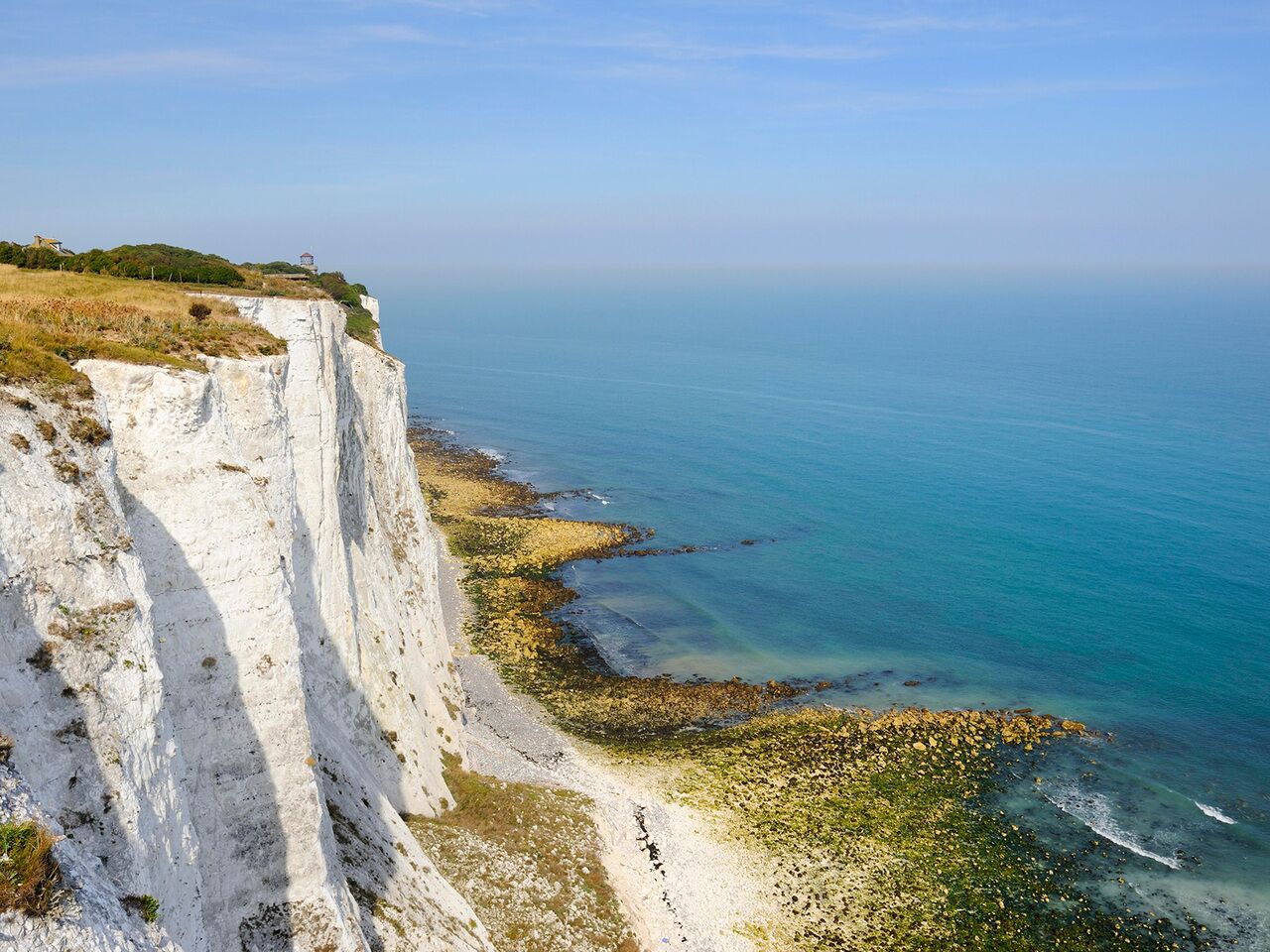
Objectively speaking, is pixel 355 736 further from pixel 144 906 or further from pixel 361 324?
pixel 361 324

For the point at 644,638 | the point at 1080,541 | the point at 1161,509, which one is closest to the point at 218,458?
the point at 644,638

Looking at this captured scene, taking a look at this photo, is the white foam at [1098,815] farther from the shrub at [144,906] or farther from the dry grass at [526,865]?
the shrub at [144,906]

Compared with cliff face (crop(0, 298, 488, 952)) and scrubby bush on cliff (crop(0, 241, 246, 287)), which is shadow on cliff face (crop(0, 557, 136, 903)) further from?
scrubby bush on cliff (crop(0, 241, 246, 287))

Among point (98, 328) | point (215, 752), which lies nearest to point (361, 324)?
point (98, 328)

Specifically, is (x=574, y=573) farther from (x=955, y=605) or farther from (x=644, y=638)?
(x=955, y=605)

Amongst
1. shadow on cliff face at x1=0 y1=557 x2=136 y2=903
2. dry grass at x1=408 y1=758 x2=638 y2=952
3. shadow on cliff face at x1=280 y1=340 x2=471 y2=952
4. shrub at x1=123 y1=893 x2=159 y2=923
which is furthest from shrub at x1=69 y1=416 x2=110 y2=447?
dry grass at x1=408 y1=758 x2=638 y2=952

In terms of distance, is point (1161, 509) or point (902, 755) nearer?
point (902, 755)
